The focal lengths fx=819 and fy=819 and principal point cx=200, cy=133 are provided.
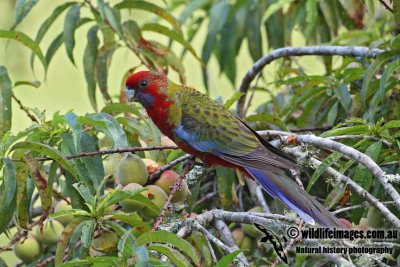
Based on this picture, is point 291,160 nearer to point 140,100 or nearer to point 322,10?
point 140,100

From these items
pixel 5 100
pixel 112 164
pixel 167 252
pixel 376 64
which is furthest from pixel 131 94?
pixel 167 252

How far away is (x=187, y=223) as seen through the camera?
2.86 m

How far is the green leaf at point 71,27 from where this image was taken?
4.36 metres

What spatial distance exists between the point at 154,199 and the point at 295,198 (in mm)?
546

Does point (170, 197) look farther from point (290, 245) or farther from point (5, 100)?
point (5, 100)

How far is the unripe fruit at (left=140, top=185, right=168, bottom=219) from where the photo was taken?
3.12 meters

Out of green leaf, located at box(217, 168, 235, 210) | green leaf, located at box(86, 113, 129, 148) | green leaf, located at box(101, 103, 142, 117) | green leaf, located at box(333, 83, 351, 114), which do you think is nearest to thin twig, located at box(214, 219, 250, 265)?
green leaf, located at box(86, 113, 129, 148)

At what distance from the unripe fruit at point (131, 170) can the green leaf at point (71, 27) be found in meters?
1.31

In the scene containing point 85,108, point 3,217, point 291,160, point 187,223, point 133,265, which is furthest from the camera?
point 85,108

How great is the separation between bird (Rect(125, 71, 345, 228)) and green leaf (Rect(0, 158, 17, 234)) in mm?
934

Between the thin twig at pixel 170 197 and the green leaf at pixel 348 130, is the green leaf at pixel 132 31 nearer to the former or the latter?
the thin twig at pixel 170 197

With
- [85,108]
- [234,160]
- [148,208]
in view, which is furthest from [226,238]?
[85,108]

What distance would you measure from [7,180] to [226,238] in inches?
32.4

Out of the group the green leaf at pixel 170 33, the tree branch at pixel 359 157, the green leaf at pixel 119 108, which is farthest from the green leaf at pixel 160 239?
the green leaf at pixel 170 33
